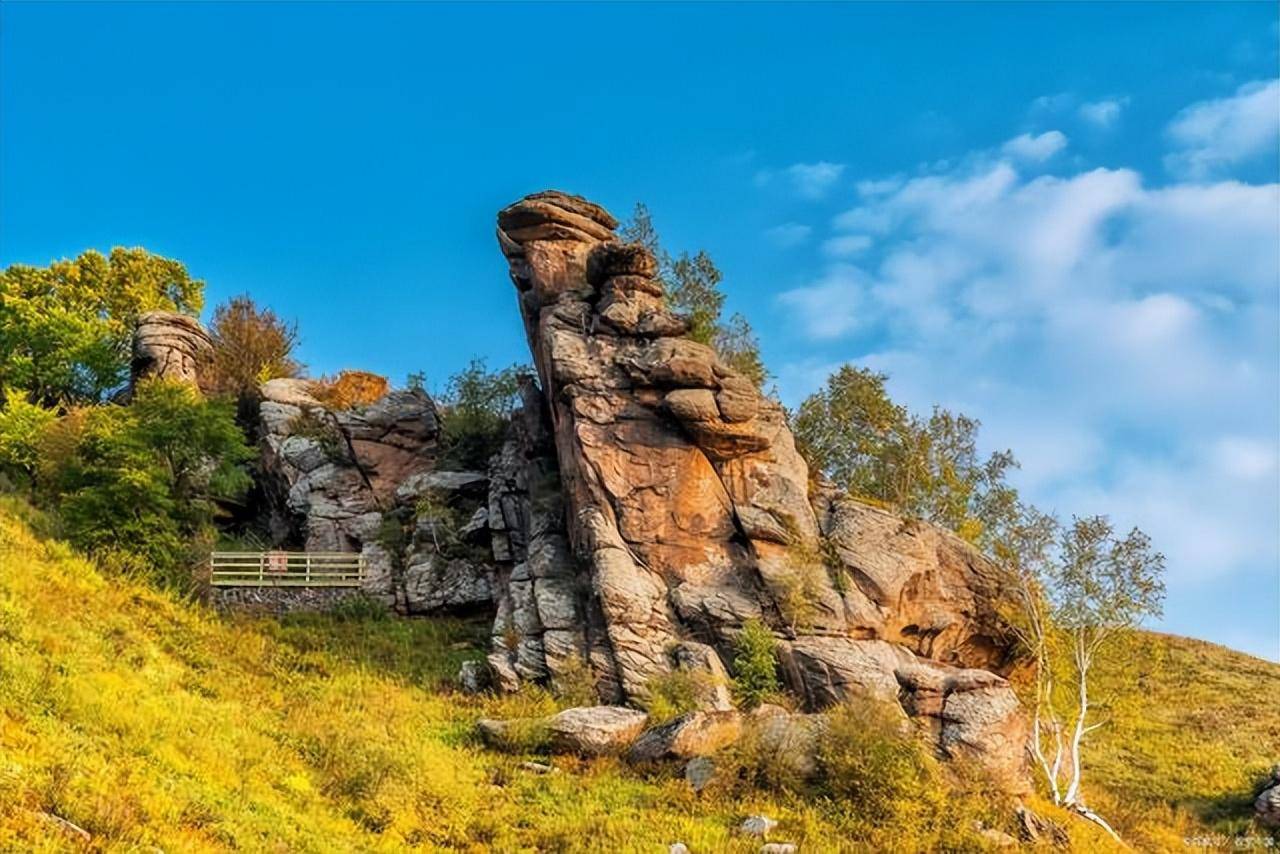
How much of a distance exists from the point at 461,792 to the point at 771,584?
11566 mm

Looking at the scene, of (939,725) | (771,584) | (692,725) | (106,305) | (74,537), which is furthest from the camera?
(106,305)

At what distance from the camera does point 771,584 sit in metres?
27.4

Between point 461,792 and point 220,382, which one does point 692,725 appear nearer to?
point 461,792

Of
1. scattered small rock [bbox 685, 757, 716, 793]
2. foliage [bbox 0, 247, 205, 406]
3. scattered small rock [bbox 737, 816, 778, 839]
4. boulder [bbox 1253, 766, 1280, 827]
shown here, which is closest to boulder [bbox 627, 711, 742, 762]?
scattered small rock [bbox 685, 757, 716, 793]

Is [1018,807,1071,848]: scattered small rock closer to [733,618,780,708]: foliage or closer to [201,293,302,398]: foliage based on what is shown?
[733,618,780,708]: foliage

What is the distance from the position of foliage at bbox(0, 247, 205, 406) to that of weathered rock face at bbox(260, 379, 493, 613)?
10254mm

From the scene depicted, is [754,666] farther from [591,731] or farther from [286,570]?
[286,570]

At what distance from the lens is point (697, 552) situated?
28625 mm

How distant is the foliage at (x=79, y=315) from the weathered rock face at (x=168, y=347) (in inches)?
119

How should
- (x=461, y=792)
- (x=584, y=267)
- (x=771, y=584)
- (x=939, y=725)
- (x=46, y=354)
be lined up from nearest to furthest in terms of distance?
1. (x=461, y=792)
2. (x=939, y=725)
3. (x=771, y=584)
4. (x=584, y=267)
5. (x=46, y=354)

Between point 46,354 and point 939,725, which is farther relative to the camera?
point 46,354

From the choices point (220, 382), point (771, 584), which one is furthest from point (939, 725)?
point (220, 382)

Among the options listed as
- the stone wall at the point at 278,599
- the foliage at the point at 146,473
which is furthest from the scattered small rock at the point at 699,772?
the foliage at the point at 146,473

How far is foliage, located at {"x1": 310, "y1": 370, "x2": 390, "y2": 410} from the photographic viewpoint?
142 feet
